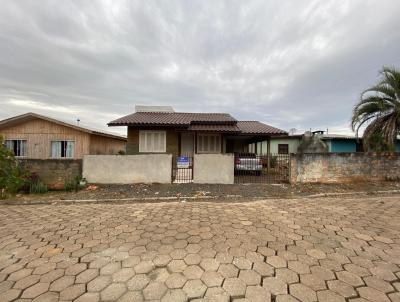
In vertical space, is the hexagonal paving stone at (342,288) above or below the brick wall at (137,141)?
below

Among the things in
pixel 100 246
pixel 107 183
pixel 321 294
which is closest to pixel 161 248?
pixel 100 246

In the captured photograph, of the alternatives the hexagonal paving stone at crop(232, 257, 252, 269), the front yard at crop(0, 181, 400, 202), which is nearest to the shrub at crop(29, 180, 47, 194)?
the front yard at crop(0, 181, 400, 202)

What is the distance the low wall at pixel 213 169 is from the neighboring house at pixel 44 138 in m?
9.10

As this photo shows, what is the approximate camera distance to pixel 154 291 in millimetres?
2148

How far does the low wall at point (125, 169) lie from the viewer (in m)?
8.60

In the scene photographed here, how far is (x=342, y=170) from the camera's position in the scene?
354 inches

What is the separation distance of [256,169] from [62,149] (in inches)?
506

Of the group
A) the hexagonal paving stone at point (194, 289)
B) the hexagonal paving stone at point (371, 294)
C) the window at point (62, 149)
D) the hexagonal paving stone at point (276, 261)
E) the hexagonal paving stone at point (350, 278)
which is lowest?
the hexagonal paving stone at point (194, 289)

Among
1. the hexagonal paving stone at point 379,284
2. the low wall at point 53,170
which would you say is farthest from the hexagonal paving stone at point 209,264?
the low wall at point 53,170

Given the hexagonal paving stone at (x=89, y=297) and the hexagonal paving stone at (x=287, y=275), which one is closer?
the hexagonal paving stone at (x=89, y=297)

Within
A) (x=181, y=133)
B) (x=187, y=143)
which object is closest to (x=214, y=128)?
(x=187, y=143)

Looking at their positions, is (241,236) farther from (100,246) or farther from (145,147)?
(145,147)

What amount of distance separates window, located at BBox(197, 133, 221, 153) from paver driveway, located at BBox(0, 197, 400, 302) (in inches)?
342

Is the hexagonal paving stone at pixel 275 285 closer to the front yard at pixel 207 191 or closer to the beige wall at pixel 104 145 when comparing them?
the front yard at pixel 207 191
